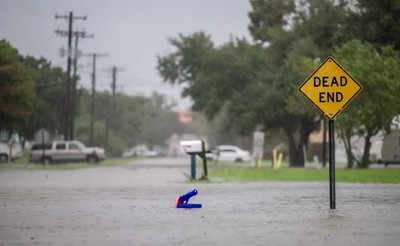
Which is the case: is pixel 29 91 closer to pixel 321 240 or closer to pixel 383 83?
pixel 383 83

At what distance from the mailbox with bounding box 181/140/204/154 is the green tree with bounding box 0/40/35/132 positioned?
21984mm

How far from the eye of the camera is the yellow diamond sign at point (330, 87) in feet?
54.3

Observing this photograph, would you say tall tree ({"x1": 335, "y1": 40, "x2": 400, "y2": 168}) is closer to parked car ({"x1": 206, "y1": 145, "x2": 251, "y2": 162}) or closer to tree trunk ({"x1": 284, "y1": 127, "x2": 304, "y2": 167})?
tree trunk ({"x1": 284, "y1": 127, "x2": 304, "y2": 167})

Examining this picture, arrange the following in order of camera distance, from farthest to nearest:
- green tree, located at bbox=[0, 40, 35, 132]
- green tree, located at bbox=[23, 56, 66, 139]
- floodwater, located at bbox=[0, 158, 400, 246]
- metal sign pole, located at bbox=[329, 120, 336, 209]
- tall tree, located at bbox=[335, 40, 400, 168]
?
1. green tree, located at bbox=[23, 56, 66, 139]
2. green tree, located at bbox=[0, 40, 35, 132]
3. tall tree, located at bbox=[335, 40, 400, 168]
4. metal sign pole, located at bbox=[329, 120, 336, 209]
5. floodwater, located at bbox=[0, 158, 400, 246]

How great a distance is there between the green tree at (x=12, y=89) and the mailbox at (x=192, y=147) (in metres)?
22.0

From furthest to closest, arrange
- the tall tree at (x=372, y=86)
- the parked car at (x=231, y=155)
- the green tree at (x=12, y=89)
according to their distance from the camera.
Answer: the parked car at (x=231, y=155) < the green tree at (x=12, y=89) < the tall tree at (x=372, y=86)

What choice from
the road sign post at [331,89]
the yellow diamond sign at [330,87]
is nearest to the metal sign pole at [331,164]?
the road sign post at [331,89]

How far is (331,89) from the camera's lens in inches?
655

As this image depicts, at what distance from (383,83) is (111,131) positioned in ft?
265

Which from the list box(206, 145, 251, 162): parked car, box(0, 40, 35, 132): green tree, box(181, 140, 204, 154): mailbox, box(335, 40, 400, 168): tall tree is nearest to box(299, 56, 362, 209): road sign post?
box(181, 140, 204, 154): mailbox

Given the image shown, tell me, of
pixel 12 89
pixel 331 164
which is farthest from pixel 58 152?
pixel 331 164

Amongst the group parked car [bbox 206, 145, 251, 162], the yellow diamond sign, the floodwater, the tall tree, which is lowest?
the floodwater

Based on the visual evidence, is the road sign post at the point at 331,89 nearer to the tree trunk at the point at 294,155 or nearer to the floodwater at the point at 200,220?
the floodwater at the point at 200,220

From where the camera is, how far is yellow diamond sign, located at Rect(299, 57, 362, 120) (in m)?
16.6
